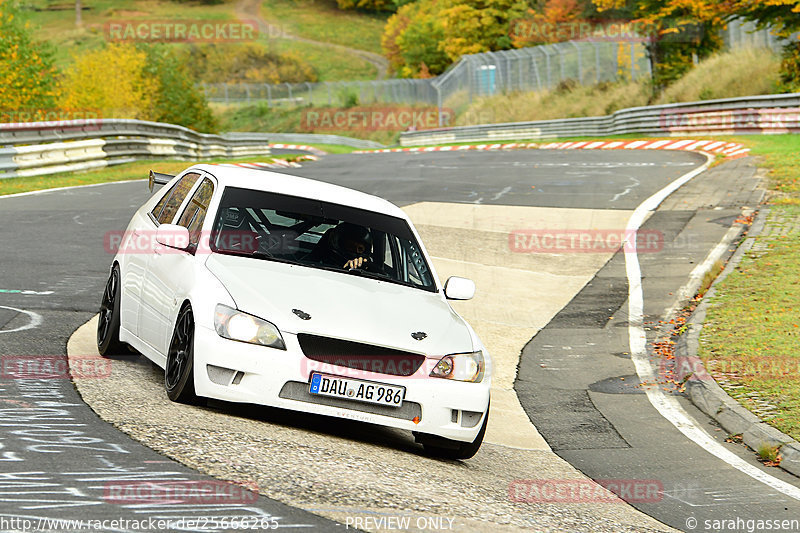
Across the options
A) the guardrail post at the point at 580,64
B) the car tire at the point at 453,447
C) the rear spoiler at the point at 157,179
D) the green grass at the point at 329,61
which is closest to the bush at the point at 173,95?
the guardrail post at the point at 580,64

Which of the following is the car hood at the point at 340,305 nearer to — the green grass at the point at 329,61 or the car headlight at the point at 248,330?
the car headlight at the point at 248,330

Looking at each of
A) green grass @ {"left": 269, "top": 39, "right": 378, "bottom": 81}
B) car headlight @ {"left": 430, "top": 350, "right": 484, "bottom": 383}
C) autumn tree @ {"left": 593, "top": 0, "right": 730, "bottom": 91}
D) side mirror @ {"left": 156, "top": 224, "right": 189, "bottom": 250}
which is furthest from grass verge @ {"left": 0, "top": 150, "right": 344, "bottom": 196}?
green grass @ {"left": 269, "top": 39, "right": 378, "bottom": 81}

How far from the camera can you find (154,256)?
8.41m

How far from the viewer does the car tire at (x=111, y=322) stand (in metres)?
8.75

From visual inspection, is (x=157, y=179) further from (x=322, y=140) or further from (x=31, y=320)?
(x=322, y=140)

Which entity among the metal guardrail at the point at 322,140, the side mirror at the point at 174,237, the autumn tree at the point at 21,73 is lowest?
the metal guardrail at the point at 322,140

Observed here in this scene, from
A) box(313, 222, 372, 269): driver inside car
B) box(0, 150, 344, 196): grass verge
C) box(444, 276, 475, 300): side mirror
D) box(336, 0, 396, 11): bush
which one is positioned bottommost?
box(0, 150, 344, 196): grass verge

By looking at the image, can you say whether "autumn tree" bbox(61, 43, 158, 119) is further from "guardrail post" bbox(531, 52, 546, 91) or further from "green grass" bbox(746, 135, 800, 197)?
"green grass" bbox(746, 135, 800, 197)

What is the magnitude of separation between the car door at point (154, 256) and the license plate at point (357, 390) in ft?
5.18

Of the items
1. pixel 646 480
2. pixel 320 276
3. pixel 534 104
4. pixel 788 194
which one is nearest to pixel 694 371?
pixel 646 480

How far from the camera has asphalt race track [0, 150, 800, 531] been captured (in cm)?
539

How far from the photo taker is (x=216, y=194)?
8258 millimetres

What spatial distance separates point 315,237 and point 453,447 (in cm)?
193

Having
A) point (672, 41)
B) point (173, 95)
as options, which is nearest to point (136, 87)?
point (173, 95)
